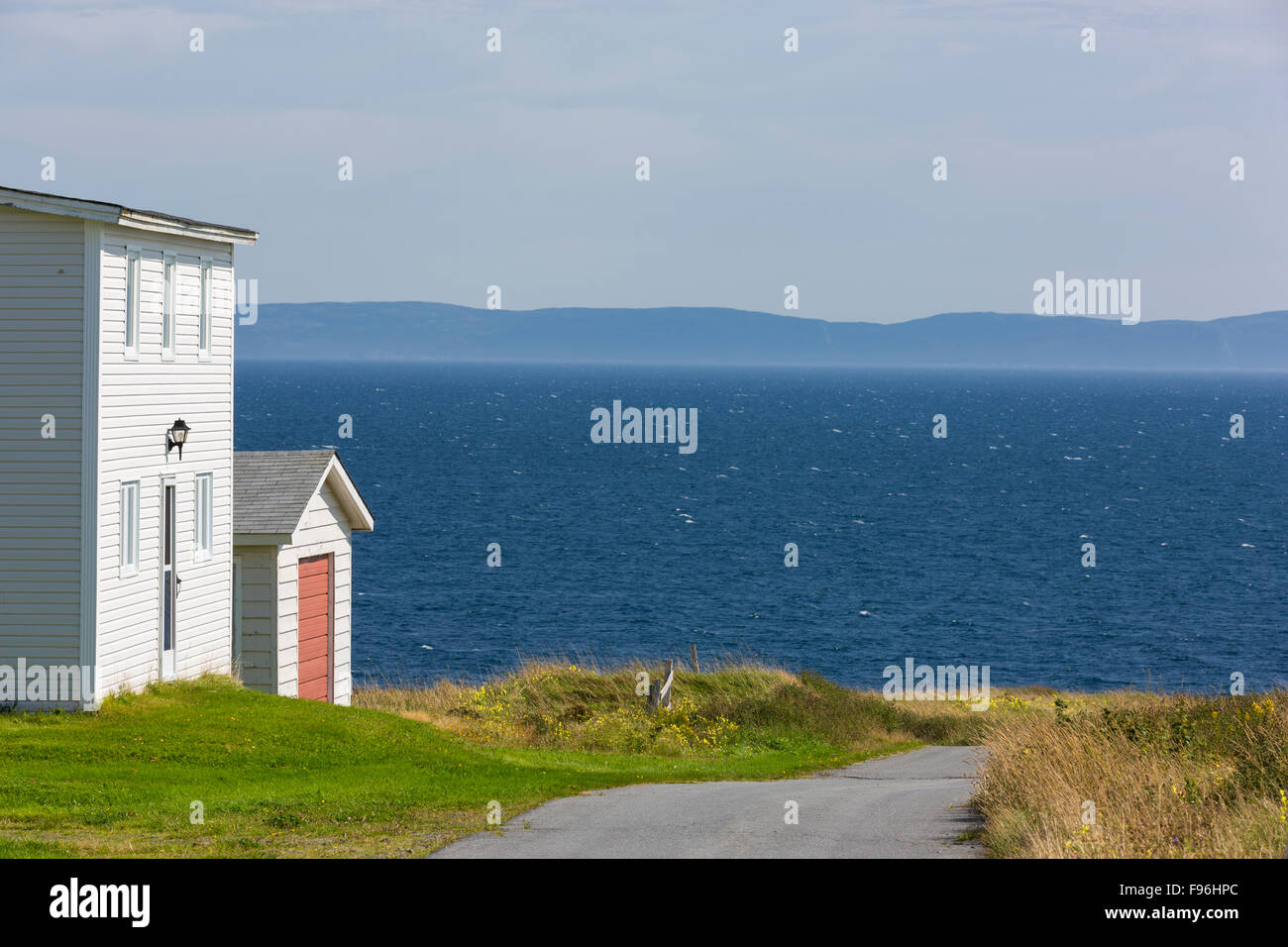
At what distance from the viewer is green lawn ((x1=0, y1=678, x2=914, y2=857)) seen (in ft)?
44.2

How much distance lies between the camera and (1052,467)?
398ft

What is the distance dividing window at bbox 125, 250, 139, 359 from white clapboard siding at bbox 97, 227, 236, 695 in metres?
0.14

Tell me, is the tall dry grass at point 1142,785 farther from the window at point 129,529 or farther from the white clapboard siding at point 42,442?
the white clapboard siding at point 42,442

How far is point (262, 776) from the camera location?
685 inches

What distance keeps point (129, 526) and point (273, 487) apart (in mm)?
4798

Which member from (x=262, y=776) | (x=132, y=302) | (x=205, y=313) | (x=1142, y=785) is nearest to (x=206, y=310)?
(x=205, y=313)

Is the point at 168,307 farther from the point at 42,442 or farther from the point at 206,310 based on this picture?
the point at 42,442
